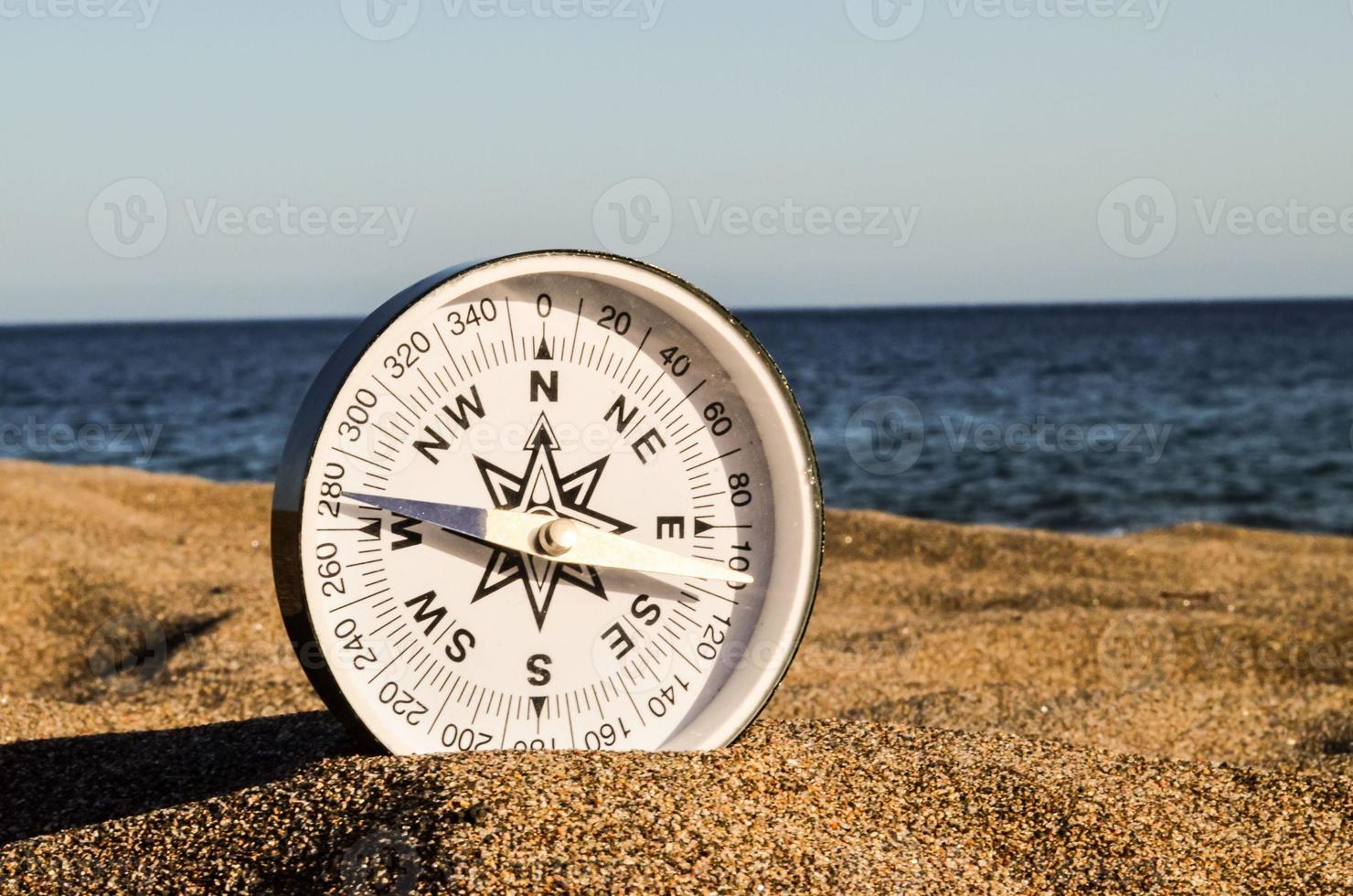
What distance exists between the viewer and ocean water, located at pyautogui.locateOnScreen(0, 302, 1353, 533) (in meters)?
14.0

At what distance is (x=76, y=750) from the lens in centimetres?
299

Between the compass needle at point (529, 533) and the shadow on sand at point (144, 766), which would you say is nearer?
the compass needle at point (529, 533)

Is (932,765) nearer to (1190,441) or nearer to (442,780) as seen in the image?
(442,780)

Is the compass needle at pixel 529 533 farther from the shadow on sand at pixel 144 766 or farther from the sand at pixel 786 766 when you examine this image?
the shadow on sand at pixel 144 766

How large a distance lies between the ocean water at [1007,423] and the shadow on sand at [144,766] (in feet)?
34.0

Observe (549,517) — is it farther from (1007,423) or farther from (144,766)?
(1007,423)

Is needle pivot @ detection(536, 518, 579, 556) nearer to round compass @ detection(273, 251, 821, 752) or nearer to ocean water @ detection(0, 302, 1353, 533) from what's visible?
round compass @ detection(273, 251, 821, 752)

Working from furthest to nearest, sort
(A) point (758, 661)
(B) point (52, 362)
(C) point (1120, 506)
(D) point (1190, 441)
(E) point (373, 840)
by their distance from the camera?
(B) point (52, 362) → (D) point (1190, 441) → (C) point (1120, 506) → (A) point (758, 661) → (E) point (373, 840)

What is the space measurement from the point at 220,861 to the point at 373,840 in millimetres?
248

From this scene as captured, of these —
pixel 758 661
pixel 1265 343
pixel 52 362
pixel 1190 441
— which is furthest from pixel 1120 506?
pixel 52 362

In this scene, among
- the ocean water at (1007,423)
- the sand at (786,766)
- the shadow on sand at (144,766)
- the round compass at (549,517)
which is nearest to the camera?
the sand at (786,766)

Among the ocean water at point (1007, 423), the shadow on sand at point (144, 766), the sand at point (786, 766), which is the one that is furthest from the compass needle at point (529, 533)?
the ocean water at point (1007, 423)

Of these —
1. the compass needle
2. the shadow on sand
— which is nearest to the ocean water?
the shadow on sand

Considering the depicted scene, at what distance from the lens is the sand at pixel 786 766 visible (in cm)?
198
